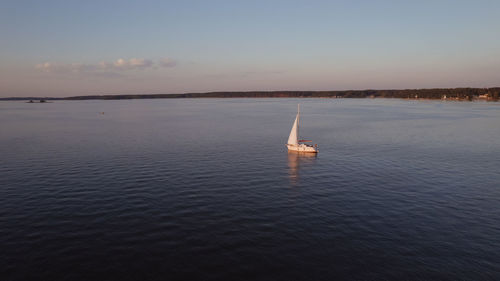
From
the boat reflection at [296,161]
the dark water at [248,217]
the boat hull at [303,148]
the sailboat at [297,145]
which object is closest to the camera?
the dark water at [248,217]

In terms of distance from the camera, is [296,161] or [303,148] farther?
[303,148]

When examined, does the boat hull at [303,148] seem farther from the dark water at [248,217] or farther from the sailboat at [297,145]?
the dark water at [248,217]

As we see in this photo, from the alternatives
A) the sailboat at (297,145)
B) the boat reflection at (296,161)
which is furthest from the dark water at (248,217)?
the sailboat at (297,145)

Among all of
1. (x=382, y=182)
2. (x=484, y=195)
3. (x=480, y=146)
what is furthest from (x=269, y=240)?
(x=480, y=146)

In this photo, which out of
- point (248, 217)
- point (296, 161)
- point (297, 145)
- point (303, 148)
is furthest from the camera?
point (297, 145)

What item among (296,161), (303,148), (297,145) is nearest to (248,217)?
(296,161)

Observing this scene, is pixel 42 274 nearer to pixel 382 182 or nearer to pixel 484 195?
pixel 382 182

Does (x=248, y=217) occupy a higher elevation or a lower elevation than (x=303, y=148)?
lower

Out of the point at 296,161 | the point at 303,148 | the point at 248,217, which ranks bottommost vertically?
the point at 248,217

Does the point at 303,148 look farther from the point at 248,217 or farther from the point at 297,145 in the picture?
the point at 248,217
